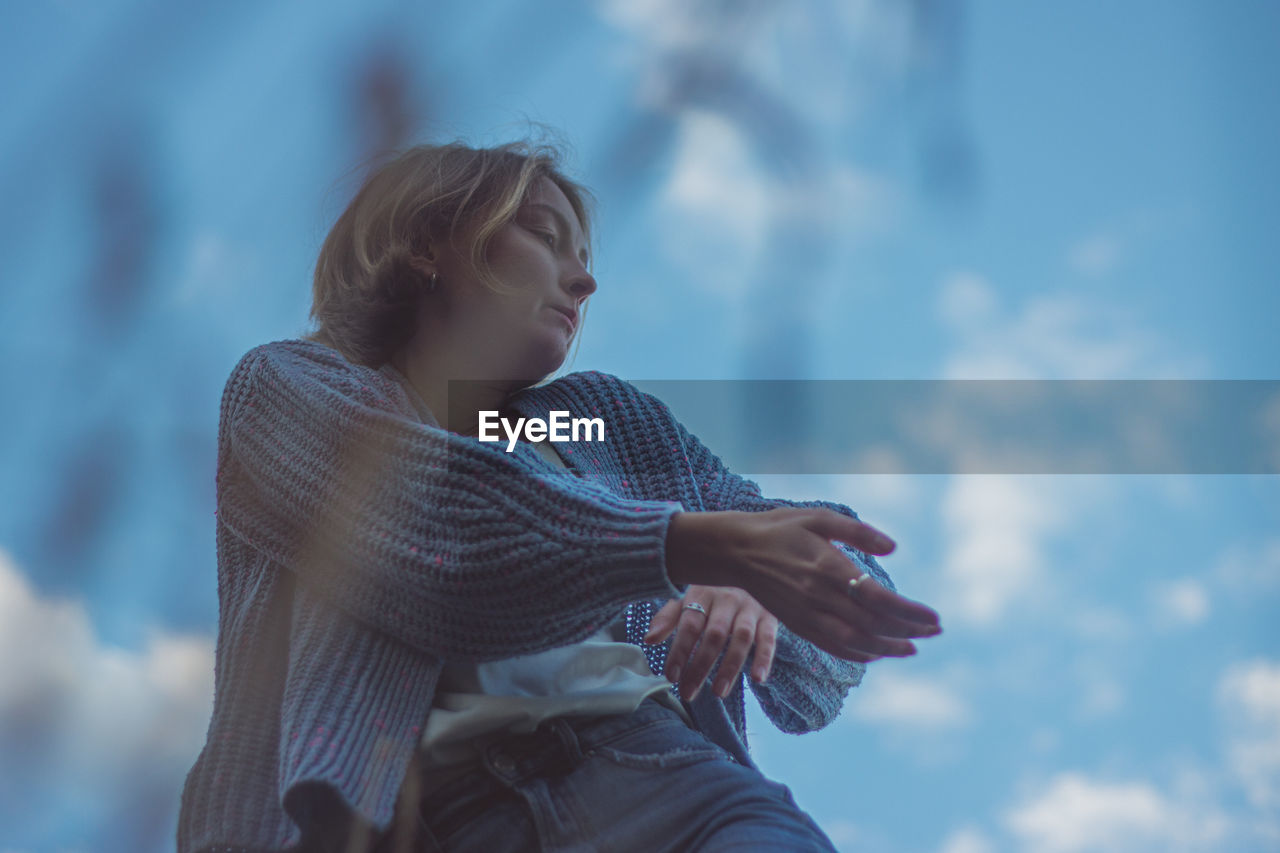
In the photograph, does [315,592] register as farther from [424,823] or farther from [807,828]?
[807,828]

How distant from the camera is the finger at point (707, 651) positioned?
819 millimetres

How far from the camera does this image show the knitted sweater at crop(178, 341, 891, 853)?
72 cm

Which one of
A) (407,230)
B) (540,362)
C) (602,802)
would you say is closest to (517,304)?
(540,362)

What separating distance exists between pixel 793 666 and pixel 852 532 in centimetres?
40

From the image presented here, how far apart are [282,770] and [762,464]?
52 cm

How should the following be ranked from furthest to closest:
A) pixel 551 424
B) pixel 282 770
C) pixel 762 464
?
pixel 551 424, pixel 282 770, pixel 762 464

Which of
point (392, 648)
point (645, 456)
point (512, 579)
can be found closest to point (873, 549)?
point (512, 579)

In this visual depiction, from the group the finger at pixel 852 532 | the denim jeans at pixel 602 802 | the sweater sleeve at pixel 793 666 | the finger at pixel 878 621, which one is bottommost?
the denim jeans at pixel 602 802

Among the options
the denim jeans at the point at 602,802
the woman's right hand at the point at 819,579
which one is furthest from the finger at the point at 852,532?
the denim jeans at the point at 602,802

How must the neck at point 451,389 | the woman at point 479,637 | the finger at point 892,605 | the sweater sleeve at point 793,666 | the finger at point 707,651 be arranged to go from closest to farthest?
the finger at point 892,605 < the woman at point 479,637 < the finger at point 707,651 < the sweater sleeve at point 793,666 < the neck at point 451,389

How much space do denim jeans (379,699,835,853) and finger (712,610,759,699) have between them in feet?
0.17

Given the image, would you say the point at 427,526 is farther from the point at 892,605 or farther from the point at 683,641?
the point at 892,605

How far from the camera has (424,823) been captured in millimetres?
759

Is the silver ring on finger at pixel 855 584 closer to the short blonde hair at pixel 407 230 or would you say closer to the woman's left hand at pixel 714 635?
the woman's left hand at pixel 714 635
